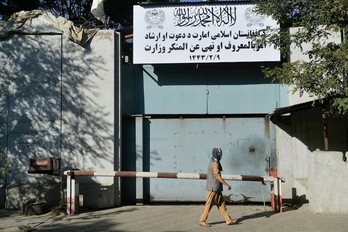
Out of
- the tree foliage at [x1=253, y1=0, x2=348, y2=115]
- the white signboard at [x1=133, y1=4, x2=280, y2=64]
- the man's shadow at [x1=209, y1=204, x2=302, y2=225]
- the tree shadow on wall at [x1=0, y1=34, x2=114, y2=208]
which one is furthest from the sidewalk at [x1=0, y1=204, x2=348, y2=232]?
the white signboard at [x1=133, y1=4, x2=280, y2=64]

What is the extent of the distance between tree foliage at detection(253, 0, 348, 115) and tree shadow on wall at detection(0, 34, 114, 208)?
4.67 meters

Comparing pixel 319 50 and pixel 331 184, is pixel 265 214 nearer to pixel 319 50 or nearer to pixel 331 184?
pixel 331 184

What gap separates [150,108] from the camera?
11734 mm

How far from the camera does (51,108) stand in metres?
11.0

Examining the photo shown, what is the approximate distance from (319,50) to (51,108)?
668 cm

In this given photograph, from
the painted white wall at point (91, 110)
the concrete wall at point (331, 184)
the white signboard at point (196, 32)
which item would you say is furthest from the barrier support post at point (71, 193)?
the concrete wall at point (331, 184)

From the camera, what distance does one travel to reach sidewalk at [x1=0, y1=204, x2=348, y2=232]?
27.5 feet

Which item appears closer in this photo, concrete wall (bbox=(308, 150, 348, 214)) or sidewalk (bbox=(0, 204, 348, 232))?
sidewalk (bbox=(0, 204, 348, 232))

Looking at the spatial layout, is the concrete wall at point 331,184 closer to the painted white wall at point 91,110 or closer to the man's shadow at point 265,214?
the man's shadow at point 265,214

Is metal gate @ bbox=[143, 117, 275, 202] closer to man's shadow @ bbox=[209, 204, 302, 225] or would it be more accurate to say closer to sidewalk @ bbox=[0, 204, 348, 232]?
sidewalk @ bbox=[0, 204, 348, 232]

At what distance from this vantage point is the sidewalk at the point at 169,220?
27.5ft

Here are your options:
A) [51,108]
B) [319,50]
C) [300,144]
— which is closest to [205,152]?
[300,144]

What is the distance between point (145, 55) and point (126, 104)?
1.47 m

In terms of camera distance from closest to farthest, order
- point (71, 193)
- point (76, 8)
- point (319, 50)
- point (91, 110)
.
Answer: point (319, 50), point (71, 193), point (91, 110), point (76, 8)
